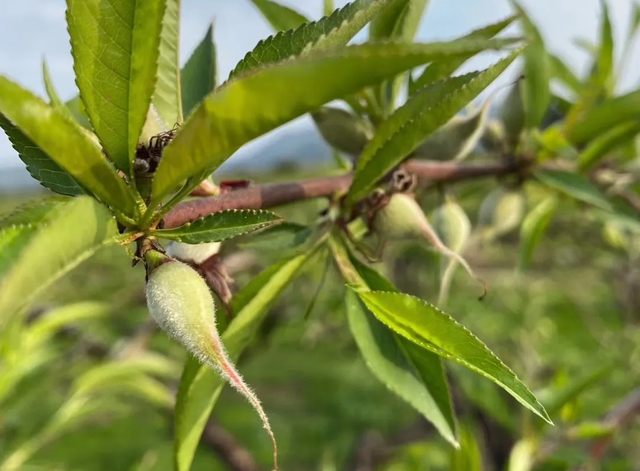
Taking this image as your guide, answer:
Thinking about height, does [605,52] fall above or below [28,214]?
below

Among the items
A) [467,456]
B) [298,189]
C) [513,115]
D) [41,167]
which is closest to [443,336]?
[298,189]

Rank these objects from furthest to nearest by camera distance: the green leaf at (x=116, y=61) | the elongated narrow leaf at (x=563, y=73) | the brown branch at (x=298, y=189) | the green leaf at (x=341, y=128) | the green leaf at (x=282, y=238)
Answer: the elongated narrow leaf at (x=563, y=73) < the green leaf at (x=341, y=128) < the green leaf at (x=282, y=238) < the brown branch at (x=298, y=189) < the green leaf at (x=116, y=61)

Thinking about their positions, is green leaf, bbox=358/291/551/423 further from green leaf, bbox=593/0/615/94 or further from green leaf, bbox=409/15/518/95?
green leaf, bbox=593/0/615/94

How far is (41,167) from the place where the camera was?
1.53 feet

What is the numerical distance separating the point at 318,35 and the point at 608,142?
0.68 meters

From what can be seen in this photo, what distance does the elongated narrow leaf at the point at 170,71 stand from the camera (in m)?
0.54

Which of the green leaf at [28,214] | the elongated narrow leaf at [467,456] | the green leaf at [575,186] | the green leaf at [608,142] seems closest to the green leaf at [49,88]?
the green leaf at [28,214]

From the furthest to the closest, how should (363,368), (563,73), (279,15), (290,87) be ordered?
(363,368) < (563,73) < (279,15) < (290,87)

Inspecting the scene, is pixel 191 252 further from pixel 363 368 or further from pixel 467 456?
pixel 363 368

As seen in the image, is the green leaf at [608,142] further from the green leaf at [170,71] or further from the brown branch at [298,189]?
the green leaf at [170,71]

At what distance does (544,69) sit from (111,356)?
180 cm

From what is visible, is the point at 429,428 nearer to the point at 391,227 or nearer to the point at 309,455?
the point at 309,455

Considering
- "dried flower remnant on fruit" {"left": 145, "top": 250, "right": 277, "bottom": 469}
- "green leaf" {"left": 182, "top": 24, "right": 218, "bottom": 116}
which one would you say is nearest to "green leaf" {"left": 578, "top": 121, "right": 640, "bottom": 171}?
"green leaf" {"left": 182, "top": 24, "right": 218, "bottom": 116}

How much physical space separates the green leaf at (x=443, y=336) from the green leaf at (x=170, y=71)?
26 cm
